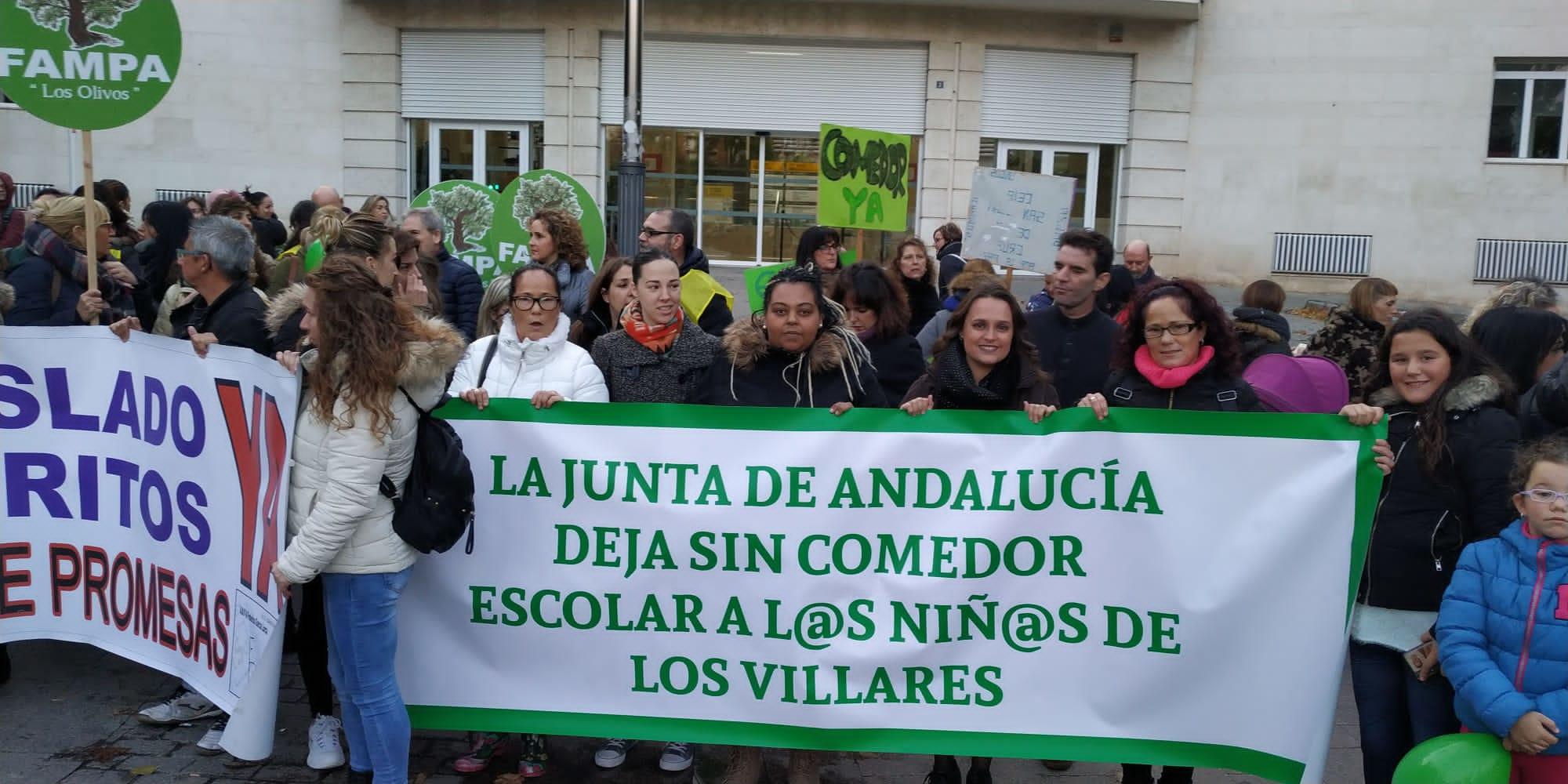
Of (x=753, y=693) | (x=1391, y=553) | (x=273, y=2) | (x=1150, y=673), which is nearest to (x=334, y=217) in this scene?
(x=753, y=693)

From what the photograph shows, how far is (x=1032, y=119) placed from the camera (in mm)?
19375

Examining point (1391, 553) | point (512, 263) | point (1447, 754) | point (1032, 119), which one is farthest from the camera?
point (1032, 119)

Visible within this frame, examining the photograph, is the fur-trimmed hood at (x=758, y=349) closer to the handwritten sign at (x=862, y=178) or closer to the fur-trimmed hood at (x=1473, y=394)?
the fur-trimmed hood at (x=1473, y=394)

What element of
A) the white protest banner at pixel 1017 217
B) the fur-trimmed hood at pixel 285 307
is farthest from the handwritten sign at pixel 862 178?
the fur-trimmed hood at pixel 285 307

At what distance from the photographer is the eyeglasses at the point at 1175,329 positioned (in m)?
3.85

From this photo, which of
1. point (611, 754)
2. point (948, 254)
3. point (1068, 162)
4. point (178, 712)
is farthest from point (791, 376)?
point (1068, 162)

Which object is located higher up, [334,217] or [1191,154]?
[1191,154]

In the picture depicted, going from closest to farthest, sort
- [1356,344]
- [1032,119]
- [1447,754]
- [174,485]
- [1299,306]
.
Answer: [1447,754]
[174,485]
[1356,344]
[1299,306]
[1032,119]

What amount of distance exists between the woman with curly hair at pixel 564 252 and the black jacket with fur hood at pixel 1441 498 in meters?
4.11

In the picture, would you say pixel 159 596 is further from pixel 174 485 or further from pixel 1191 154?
pixel 1191 154

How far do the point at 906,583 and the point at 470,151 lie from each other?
56.9ft

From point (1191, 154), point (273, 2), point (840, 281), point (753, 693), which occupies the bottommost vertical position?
point (753, 693)

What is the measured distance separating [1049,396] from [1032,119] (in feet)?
52.9

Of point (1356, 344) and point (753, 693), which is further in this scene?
point (1356, 344)
